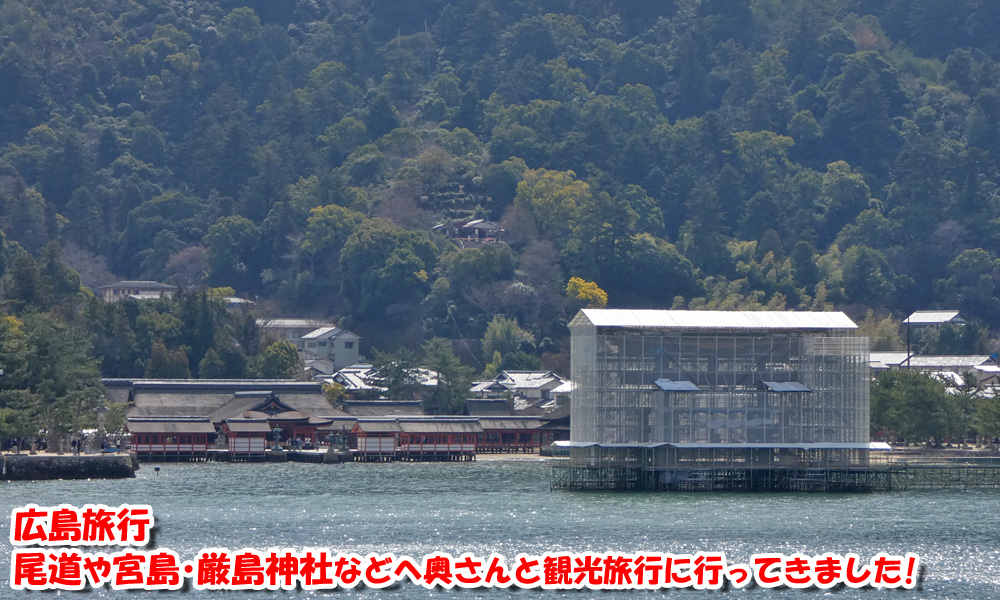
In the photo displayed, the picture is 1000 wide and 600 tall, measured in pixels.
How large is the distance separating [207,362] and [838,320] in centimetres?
6178

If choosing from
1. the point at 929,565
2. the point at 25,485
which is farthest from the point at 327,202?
the point at 929,565

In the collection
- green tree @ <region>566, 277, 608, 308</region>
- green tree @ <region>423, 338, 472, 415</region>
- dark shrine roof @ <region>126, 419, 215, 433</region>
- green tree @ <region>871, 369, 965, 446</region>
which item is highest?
green tree @ <region>566, 277, 608, 308</region>

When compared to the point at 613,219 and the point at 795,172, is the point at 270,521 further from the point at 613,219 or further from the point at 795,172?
the point at 795,172

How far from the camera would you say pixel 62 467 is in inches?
3078

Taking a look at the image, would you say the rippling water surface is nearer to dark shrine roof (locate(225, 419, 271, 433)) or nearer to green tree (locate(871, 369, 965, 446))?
green tree (locate(871, 369, 965, 446))

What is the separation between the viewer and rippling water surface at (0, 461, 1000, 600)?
52.6m

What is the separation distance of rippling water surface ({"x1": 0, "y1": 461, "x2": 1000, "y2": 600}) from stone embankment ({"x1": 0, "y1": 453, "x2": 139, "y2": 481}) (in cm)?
140

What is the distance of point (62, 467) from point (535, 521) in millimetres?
26065

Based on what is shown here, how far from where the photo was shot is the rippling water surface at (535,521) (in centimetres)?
5259

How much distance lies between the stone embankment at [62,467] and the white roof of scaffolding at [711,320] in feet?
76.5

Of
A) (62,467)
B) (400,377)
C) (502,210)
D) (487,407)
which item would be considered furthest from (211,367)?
(502,210)

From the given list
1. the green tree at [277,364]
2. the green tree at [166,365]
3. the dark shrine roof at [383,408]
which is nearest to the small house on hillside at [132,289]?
the green tree at [277,364]

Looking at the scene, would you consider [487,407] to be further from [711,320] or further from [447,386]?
[711,320]

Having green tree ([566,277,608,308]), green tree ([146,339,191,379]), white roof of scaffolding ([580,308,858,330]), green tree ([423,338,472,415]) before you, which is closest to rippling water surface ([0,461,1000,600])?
white roof of scaffolding ([580,308,858,330])
